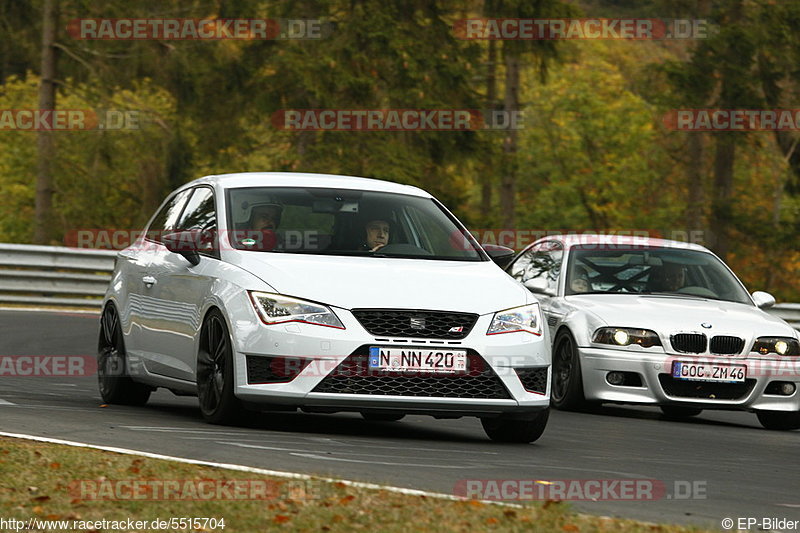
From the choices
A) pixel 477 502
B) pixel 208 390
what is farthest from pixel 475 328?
pixel 477 502

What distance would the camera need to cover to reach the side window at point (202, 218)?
1042 cm

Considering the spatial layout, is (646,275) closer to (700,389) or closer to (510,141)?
(700,389)

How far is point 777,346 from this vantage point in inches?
520

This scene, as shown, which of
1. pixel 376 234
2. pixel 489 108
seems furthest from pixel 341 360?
pixel 489 108

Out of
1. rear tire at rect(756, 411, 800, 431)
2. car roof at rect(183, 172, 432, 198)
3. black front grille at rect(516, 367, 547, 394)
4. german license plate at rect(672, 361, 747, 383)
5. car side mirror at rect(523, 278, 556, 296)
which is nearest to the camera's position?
black front grille at rect(516, 367, 547, 394)

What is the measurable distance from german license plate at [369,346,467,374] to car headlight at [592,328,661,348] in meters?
3.91

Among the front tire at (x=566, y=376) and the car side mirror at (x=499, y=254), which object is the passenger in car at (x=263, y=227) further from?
the front tire at (x=566, y=376)

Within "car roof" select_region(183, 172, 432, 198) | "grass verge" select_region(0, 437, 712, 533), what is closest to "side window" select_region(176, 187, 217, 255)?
"car roof" select_region(183, 172, 432, 198)

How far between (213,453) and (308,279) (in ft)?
5.13

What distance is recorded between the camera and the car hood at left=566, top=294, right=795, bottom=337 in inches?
513

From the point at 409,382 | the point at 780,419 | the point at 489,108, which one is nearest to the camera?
the point at 409,382

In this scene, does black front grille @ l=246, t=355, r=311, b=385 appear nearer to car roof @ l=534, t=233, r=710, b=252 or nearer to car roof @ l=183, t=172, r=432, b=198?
car roof @ l=183, t=172, r=432, b=198

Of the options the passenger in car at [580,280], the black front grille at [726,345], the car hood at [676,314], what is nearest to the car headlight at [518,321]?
the car hood at [676,314]

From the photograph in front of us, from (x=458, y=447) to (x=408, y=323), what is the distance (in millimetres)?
862
